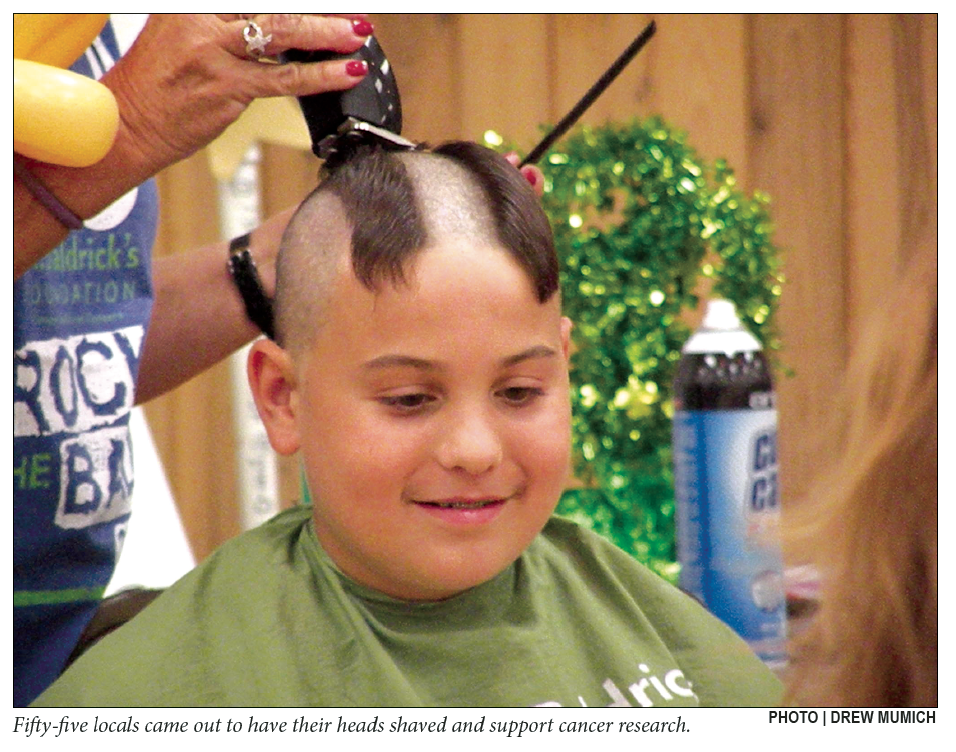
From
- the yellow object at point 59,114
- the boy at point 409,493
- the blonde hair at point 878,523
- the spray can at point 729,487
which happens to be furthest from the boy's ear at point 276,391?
the blonde hair at point 878,523

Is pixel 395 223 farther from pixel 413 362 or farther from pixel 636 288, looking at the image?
pixel 636 288

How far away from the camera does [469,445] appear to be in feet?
2.82

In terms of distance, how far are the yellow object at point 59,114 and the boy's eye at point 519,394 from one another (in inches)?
15.7

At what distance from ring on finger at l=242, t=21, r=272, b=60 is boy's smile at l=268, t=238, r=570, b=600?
0.19 metres

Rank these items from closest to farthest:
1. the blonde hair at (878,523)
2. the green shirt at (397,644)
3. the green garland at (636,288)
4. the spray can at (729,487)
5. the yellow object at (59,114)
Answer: the blonde hair at (878,523)
the yellow object at (59,114)
the green shirt at (397,644)
the spray can at (729,487)
the green garland at (636,288)

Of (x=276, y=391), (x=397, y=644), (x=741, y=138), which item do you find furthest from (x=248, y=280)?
(x=741, y=138)

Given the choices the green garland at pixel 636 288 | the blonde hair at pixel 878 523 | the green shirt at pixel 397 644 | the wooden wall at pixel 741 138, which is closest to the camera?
the blonde hair at pixel 878 523

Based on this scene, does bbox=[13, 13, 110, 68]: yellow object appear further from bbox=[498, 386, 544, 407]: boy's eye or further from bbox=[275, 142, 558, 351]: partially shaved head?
bbox=[498, 386, 544, 407]: boy's eye

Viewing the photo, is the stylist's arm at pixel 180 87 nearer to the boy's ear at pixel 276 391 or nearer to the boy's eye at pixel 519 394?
the boy's ear at pixel 276 391

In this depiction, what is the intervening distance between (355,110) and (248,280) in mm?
326

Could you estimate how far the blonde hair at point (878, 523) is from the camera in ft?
1.55

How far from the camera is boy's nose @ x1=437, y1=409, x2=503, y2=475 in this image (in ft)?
2.83

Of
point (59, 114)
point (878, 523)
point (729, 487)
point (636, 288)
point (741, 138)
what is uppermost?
point (741, 138)

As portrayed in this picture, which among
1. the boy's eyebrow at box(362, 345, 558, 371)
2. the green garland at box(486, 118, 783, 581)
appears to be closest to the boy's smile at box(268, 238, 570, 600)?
the boy's eyebrow at box(362, 345, 558, 371)
